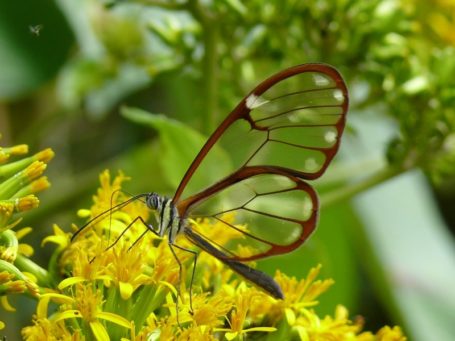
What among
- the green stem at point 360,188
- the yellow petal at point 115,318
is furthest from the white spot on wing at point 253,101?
the green stem at point 360,188

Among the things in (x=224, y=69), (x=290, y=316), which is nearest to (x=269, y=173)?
(x=290, y=316)

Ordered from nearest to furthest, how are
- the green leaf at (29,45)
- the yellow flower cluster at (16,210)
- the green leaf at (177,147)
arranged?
the yellow flower cluster at (16,210) < the green leaf at (177,147) < the green leaf at (29,45)

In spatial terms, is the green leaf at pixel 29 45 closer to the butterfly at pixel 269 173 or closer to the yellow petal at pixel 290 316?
the butterfly at pixel 269 173

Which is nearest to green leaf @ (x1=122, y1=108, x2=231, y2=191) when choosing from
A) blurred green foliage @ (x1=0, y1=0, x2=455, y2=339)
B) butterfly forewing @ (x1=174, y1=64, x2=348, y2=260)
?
blurred green foliage @ (x1=0, y1=0, x2=455, y2=339)

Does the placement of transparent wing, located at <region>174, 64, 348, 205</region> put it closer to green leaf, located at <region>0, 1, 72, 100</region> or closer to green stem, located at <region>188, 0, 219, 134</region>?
green stem, located at <region>188, 0, 219, 134</region>

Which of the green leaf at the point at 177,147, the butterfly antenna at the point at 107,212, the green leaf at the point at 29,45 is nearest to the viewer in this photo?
the butterfly antenna at the point at 107,212

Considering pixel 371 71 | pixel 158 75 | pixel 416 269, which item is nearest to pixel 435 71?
pixel 371 71

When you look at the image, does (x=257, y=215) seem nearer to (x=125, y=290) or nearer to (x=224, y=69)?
Answer: (x=125, y=290)
